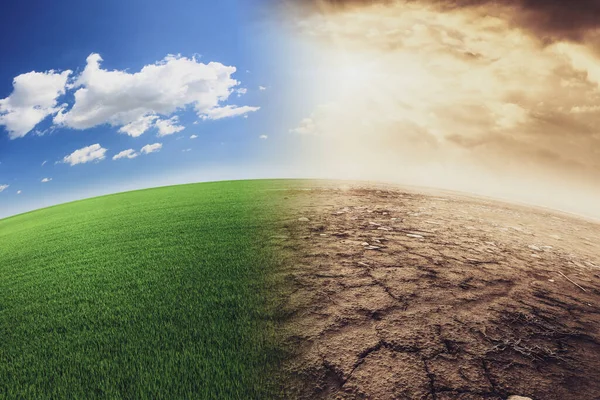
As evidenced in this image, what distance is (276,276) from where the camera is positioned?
390cm

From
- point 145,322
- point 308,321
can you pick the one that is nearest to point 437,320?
point 308,321

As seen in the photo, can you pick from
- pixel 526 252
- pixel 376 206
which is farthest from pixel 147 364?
pixel 376 206

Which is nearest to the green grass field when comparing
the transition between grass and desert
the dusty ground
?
the transition between grass and desert

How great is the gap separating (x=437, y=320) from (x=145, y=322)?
277cm

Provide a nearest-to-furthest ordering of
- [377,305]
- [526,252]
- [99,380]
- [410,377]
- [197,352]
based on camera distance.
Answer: [410,377], [99,380], [197,352], [377,305], [526,252]

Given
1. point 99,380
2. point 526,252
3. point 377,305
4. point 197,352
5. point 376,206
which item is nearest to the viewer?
point 99,380

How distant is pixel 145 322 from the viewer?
2.99m

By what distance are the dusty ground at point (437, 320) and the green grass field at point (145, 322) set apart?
385 mm

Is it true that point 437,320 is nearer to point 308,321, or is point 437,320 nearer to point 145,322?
point 308,321

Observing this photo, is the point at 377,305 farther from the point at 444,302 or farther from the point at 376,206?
the point at 376,206

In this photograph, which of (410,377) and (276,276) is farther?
(276,276)

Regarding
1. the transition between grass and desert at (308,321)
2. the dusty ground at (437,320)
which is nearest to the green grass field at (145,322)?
the transition between grass and desert at (308,321)

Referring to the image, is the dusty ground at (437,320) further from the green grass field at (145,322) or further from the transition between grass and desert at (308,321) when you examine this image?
the green grass field at (145,322)

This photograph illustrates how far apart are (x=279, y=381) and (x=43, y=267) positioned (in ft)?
19.0
